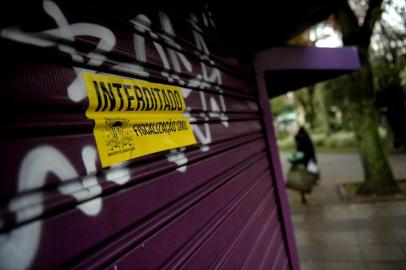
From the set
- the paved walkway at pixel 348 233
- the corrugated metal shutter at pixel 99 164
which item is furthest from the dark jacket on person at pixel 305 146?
the corrugated metal shutter at pixel 99 164

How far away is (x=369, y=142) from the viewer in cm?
801

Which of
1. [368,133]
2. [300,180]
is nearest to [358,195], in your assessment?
[300,180]

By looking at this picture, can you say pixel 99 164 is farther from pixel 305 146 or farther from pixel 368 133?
pixel 305 146

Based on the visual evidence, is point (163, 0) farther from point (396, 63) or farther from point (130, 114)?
point (396, 63)

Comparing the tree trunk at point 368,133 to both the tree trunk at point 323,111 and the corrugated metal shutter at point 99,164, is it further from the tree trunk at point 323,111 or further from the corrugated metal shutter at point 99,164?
the tree trunk at point 323,111

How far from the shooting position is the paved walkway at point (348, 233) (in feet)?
15.9

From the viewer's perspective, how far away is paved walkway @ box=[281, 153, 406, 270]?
4855 millimetres

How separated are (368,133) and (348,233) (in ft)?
10.7

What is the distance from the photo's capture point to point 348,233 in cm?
595

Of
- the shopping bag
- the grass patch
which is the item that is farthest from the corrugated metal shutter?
the grass patch

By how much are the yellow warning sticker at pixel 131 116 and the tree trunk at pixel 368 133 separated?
7686mm

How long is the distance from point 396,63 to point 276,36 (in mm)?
13142

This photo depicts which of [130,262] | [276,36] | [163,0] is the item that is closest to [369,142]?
[276,36]

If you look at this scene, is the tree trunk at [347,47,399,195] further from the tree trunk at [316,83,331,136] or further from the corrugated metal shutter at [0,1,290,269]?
the tree trunk at [316,83,331,136]
